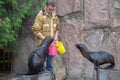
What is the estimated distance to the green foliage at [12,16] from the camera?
17.3 feet

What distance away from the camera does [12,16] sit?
18.3 ft

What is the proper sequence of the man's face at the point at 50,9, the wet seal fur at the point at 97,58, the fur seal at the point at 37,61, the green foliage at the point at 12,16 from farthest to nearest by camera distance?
the green foliage at the point at 12,16 < the man's face at the point at 50,9 < the wet seal fur at the point at 97,58 < the fur seal at the point at 37,61

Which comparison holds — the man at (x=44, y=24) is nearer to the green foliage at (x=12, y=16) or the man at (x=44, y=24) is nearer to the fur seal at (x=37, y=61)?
the green foliage at (x=12, y=16)

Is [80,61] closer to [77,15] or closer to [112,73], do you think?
[77,15]

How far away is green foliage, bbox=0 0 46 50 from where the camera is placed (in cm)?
529

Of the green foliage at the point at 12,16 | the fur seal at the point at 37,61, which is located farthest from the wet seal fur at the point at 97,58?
the green foliage at the point at 12,16

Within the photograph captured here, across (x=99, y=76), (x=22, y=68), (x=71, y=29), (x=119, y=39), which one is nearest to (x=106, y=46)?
(x=119, y=39)

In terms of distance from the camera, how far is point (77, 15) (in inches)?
233

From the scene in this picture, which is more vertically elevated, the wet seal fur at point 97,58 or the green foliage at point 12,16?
the green foliage at point 12,16

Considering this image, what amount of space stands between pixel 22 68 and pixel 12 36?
0.82 m

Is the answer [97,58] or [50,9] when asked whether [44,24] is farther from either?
[97,58]

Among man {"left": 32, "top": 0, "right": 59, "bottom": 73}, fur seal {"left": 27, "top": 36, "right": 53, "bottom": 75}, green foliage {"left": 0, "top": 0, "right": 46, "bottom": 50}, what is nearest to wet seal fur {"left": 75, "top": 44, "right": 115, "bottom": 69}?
man {"left": 32, "top": 0, "right": 59, "bottom": 73}

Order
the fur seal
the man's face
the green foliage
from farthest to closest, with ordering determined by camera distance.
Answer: the green foliage → the man's face → the fur seal

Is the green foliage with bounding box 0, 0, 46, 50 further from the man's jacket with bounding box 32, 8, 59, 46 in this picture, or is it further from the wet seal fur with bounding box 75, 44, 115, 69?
the wet seal fur with bounding box 75, 44, 115, 69
